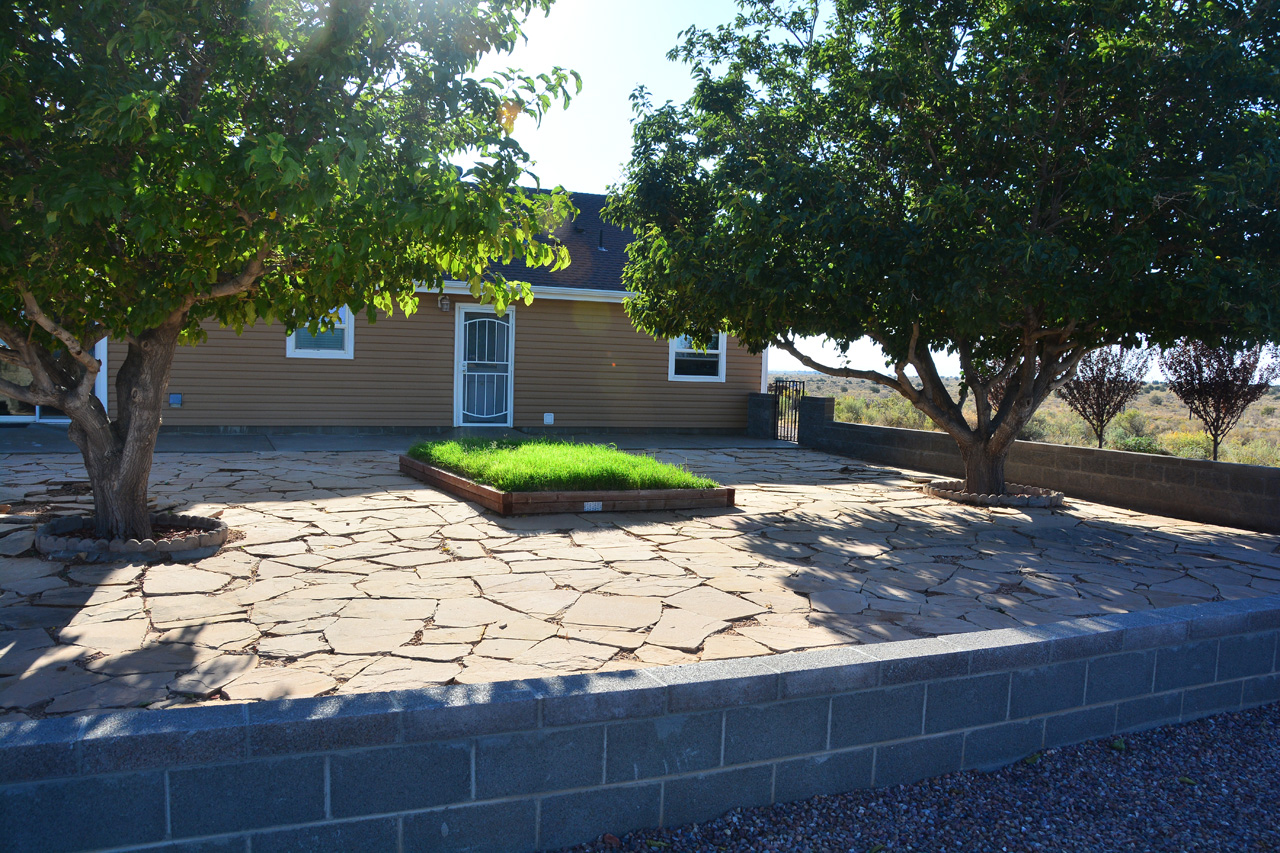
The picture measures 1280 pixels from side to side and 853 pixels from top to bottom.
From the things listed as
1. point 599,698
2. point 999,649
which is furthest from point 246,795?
point 999,649

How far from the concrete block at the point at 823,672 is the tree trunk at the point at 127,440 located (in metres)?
4.05

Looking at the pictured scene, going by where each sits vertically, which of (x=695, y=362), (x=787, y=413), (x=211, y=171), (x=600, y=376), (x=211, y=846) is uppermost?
(x=211, y=171)

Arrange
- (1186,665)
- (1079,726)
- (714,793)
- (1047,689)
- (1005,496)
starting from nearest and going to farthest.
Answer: (714,793) < (1047,689) < (1079,726) < (1186,665) < (1005,496)

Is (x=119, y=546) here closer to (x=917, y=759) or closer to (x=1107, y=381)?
(x=917, y=759)

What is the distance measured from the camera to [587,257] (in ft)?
49.8

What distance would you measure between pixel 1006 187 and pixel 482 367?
28.9 ft

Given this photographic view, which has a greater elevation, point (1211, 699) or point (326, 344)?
point (326, 344)

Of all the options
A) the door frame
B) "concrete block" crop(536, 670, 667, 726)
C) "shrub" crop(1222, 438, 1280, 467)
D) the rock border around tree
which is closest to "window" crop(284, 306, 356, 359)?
the door frame

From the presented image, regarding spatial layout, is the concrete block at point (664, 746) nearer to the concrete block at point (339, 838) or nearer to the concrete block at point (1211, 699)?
the concrete block at point (339, 838)

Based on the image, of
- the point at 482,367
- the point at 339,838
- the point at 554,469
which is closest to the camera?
the point at 339,838

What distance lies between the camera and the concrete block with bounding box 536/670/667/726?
9.36ft

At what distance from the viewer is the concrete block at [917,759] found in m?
3.42

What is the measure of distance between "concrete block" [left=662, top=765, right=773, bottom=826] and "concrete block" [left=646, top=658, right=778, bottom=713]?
0.27m

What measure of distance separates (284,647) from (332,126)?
97.6 inches
